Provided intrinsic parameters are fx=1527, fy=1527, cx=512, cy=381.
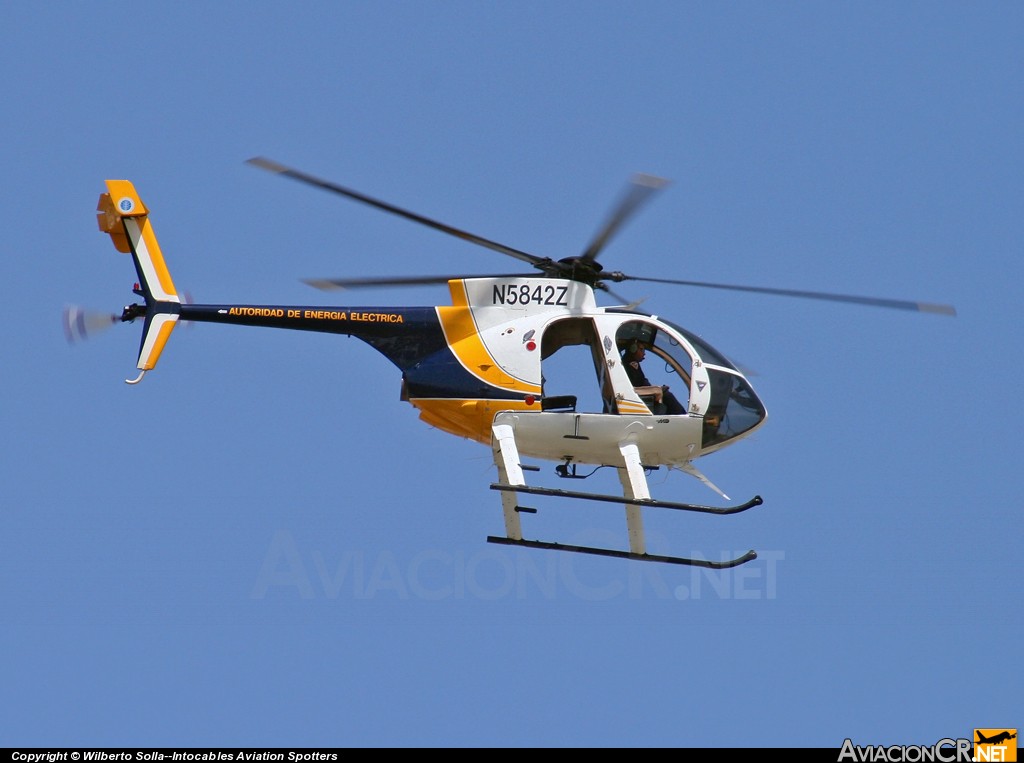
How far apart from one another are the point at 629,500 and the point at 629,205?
7.87 feet

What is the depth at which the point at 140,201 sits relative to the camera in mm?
13953

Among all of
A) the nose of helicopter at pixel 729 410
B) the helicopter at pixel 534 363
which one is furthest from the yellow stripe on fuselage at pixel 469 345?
the nose of helicopter at pixel 729 410

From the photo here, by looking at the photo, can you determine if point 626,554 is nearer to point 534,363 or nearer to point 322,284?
point 534,363

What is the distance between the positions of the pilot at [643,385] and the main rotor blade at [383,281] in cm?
116

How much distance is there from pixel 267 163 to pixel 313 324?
6.08 feet

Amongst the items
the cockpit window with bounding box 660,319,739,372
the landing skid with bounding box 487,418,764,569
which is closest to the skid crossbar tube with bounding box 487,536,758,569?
the landing skid with bounding box 487,418,764,569

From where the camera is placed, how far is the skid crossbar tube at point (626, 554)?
40.5 ft

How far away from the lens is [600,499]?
1238 cm

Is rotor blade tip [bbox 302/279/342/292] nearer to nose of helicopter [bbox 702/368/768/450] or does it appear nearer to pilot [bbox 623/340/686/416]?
pilot [bbox 623/340/686/416]

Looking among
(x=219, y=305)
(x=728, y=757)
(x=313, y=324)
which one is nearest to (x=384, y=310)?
(x=313, y=324)

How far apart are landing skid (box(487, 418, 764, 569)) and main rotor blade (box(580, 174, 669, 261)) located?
1696mm

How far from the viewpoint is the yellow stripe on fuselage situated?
1304 centimetres

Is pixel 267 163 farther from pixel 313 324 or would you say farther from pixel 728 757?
pixel 728 757

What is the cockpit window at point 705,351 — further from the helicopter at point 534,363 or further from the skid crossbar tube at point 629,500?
the skid crossbar tube at point 629,500
